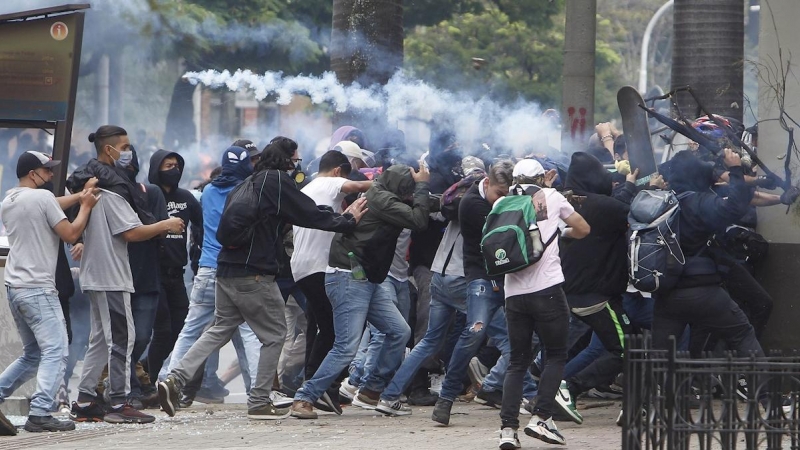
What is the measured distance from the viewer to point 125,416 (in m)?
9.60

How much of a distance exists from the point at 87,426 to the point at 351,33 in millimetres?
4920

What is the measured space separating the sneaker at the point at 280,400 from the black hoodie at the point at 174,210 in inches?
52.9

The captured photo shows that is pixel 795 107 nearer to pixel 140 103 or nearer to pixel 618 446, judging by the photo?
pixel 618 446

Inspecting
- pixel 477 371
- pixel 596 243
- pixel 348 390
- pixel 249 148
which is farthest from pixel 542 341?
pixel 249 148

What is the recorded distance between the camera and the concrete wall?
10547mm

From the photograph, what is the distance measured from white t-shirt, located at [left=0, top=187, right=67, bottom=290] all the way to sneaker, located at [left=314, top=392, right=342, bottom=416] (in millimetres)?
2147

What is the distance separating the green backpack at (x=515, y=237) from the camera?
8.19 m

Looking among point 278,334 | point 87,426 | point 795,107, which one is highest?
point 795,107

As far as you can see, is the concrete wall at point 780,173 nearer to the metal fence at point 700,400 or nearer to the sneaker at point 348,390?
the sneaker at point 348,390

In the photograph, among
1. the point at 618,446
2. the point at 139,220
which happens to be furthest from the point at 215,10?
the point at 618,446

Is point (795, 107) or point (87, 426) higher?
point (795, 107)

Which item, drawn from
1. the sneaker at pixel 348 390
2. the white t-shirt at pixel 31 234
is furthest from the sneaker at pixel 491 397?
the white t-shirt at pixel 31 234

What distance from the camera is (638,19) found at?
156ft

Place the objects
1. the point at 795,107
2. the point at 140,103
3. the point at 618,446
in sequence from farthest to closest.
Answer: the point at 140,103
the point at 795,107
the point at 618,446
